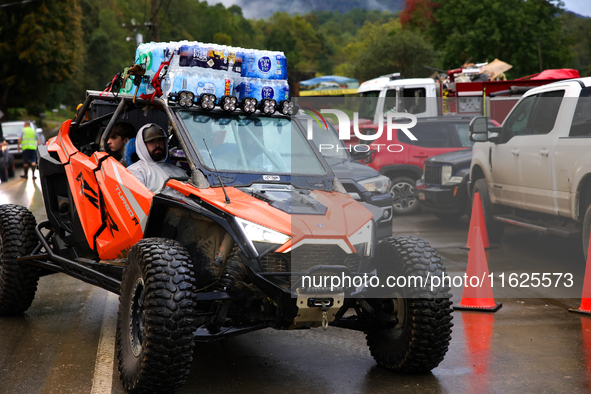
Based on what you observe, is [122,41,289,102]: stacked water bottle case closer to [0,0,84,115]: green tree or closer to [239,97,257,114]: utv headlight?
[239,97,257,114]: utv headlight

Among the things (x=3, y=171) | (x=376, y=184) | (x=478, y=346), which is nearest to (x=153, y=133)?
(x=478, y=346)

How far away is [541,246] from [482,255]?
14.8ft

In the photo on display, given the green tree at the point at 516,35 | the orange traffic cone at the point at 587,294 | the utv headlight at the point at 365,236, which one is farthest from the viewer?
the green tree at the point at 516,35

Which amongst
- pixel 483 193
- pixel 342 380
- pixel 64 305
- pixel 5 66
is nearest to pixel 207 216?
pixel 342 380

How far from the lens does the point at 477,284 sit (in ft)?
23.7

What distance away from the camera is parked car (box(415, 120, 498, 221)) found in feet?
43.1

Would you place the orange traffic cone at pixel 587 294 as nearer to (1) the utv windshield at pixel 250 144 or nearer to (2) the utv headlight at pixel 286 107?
(1) the utv windshield at pixel 250 144

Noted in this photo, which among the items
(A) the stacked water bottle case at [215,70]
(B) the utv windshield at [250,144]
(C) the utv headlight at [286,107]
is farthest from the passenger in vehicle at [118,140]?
(C) the utv headlight at [286,107]

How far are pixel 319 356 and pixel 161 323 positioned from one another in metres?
1.79

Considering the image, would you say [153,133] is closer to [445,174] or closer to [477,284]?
[477,284]

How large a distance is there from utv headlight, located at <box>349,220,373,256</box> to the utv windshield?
978mm

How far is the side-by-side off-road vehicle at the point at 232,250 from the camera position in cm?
447

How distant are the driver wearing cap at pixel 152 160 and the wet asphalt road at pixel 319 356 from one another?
1.51 meters

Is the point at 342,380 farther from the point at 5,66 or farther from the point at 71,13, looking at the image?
the point at 71,13
